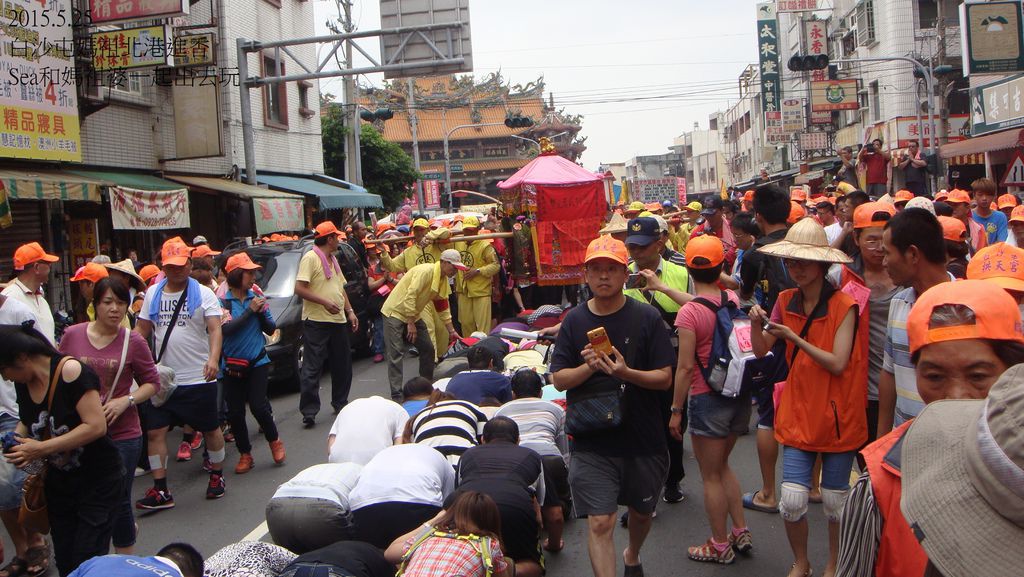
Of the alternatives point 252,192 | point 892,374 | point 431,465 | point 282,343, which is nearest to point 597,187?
point 282,343

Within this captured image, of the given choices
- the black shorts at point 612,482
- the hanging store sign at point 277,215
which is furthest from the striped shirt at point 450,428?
the hanging store sign at point 277,215

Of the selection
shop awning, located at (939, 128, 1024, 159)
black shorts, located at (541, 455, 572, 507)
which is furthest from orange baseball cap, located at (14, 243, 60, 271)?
shop awning, located at (939, 128, 1024, 159)

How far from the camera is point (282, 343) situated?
10398 millimetres

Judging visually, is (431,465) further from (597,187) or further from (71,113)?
(71,113)

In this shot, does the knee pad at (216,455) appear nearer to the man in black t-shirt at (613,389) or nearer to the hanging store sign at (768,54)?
the man in black t-shirt at (613,389)

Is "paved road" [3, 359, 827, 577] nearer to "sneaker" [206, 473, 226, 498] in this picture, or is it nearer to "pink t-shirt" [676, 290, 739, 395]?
"sneaker" [206, 473, 226, 498]

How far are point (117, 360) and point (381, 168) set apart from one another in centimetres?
2706

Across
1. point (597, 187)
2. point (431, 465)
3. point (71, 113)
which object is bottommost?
point (431, 465)

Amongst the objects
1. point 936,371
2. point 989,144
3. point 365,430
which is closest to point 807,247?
point 936,371

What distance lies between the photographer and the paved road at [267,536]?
508 cm

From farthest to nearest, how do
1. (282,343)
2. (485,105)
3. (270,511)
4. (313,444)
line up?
1. (485,105)
2. (282,343)
3. (313,444)
4. (270,511)

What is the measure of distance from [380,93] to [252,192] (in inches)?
1383

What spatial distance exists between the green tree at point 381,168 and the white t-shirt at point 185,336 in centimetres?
2469

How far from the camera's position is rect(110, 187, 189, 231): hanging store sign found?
13.7 meters
